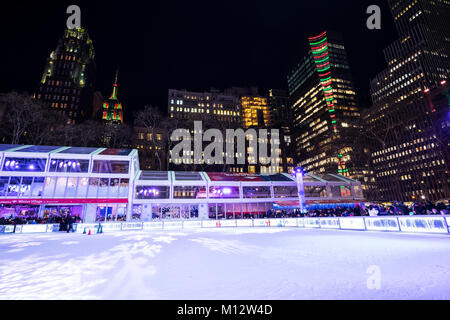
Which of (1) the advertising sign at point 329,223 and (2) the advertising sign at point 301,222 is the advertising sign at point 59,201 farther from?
(1) the advertising sign at point 329,223

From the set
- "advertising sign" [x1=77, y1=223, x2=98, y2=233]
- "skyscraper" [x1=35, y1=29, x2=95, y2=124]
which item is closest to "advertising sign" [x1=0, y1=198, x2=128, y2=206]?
"advertising sign" [x1=77, y1=223, x2=98, y2=233]

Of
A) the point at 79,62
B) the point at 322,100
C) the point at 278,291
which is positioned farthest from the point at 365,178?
the point at 79,62

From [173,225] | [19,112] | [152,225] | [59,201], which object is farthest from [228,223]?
[19,112]

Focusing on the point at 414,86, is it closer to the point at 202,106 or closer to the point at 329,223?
the point at 202,106

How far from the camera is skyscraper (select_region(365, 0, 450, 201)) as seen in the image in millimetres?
79688

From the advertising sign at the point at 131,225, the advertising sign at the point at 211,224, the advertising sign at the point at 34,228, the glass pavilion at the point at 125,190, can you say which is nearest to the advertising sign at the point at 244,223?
the advertising sign at the point at 211,224

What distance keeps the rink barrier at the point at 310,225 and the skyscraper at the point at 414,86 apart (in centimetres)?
7145

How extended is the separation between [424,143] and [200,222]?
324ft

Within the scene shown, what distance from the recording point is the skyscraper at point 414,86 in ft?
261

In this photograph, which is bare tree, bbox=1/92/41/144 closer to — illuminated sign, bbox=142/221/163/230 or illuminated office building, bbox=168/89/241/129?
illuminated sign, bbox=142/221/163/230

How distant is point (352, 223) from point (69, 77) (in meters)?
130

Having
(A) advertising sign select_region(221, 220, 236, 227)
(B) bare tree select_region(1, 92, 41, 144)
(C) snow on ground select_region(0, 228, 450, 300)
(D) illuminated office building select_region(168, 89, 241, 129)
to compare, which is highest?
(D) illuminated office building select_region(168, 89, 241, 129)

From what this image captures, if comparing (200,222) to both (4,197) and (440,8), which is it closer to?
(4,197)

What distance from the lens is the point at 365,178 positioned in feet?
354
